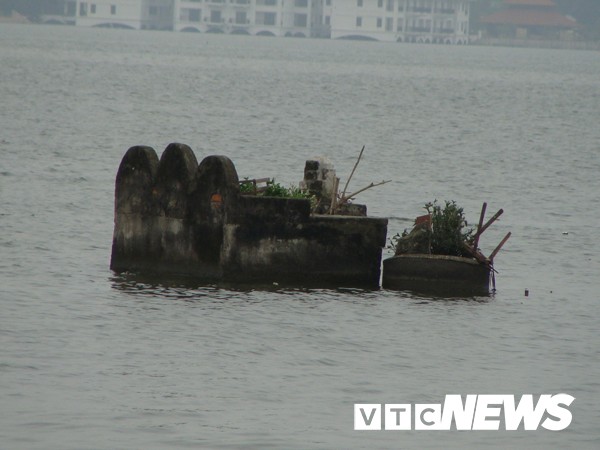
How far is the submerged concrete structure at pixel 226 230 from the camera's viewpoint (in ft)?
86.9

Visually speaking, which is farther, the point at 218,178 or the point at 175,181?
the point at 175,181

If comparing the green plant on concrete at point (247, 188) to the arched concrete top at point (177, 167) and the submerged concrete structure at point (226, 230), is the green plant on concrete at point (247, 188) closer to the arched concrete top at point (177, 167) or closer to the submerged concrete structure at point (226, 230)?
the submerged concrete structure at point (226, 230)

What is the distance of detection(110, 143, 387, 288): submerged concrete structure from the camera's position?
26.5 meters

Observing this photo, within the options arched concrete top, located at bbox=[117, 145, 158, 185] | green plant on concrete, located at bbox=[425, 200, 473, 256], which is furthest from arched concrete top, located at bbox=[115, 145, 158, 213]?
green plant on concrete, located at bbox=[425, 200, 473, 256]

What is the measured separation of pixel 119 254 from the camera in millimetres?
27688

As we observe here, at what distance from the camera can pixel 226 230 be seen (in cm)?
2653

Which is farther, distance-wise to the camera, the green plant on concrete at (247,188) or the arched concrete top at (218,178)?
the green plant on concrete at (247,188)

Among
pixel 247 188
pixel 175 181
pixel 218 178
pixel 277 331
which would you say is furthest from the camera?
pixel 247 188

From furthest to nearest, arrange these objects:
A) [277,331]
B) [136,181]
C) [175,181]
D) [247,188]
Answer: [136,181]
[247,188]
[175,181]
[277,331]

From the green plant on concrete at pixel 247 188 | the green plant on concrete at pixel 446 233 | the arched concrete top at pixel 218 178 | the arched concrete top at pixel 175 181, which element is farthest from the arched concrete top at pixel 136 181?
the green plant on concrete at pixel 446 233

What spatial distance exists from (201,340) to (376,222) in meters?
4.91

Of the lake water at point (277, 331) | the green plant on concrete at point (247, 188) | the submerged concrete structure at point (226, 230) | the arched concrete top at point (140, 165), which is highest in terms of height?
the arched concrete top at point (140, 165)

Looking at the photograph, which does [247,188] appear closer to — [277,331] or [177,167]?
[177,167]

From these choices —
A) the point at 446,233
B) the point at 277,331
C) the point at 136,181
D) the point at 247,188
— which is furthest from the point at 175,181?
the point at 446,233
